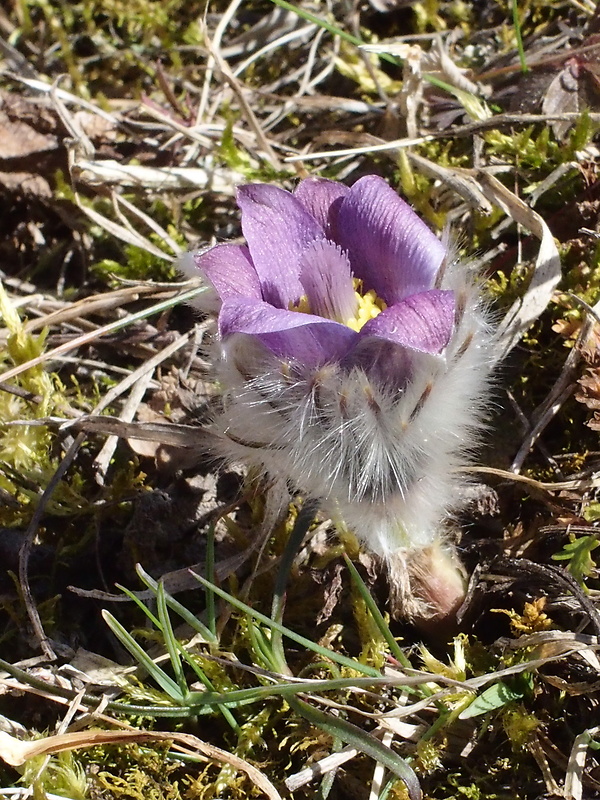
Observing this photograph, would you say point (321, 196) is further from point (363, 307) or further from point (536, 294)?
point (536, 294)

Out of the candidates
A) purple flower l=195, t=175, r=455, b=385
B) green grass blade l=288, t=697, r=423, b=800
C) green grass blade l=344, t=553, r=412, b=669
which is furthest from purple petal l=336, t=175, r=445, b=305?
green grass blade l=288, t=697, r=423, b=800

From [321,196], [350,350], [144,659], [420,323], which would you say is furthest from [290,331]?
[144,659]

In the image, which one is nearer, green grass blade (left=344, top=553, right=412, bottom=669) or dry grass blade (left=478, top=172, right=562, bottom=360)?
green grass blade (left=344, top=553, right=412, bottom=669)

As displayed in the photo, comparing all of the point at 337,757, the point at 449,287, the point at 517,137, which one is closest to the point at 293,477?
the point at 449,287

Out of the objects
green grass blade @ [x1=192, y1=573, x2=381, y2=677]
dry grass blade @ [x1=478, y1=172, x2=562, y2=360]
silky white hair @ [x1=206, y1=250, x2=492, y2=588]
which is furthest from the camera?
dry grass blade @ [x1=478, y1=172, x2=562, y2=360]

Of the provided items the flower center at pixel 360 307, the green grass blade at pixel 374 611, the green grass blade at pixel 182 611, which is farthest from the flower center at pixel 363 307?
the green grass blade at pixel 182 611

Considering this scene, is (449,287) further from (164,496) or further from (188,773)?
(188,773)

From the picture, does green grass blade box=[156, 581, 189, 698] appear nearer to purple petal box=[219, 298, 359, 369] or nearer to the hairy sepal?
the hairy sepal
